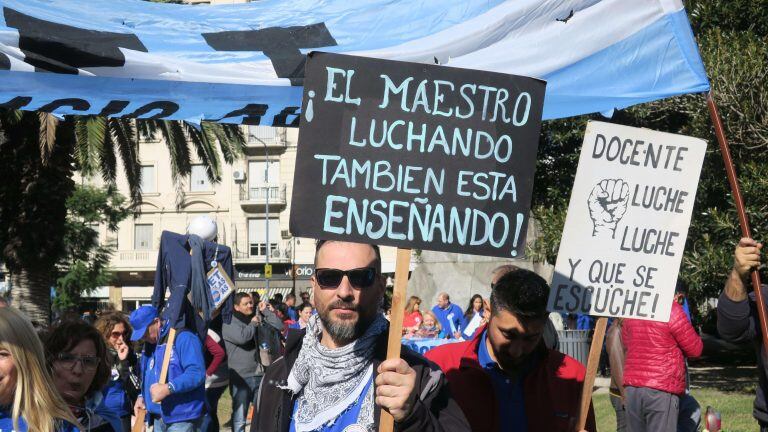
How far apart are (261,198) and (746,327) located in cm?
5509

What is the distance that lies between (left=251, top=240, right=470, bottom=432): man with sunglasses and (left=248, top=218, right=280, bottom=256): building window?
187 feet

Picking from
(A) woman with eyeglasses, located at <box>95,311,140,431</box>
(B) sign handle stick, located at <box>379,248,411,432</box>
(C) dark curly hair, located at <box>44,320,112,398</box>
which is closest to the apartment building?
(A) woman with eyeglasses, located at <box>95,311,140,431</box>

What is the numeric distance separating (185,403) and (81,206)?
39.2 m

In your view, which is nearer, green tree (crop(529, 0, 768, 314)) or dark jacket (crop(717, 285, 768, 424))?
dark jacket (crop(717, 285, 768, 424))

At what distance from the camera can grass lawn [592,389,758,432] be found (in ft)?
42.1

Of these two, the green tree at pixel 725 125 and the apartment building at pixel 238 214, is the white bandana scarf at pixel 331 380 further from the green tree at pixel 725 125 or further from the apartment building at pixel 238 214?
the apartment building at pixel 238 214

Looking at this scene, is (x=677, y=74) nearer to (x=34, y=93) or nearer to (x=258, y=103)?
(x=258, y=103)

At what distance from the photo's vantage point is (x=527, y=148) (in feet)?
12.8

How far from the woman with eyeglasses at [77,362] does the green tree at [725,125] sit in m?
10.8

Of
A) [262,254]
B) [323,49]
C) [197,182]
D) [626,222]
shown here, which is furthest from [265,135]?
[626,222]

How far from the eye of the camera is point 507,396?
4219 mm

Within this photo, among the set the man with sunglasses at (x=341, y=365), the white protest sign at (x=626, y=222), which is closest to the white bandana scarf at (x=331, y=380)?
the man with sunglasses at (x=341, y=365)

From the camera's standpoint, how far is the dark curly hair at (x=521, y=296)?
4.15 metres

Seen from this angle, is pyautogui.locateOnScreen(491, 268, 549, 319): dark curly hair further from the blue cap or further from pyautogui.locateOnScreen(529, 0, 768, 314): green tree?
pyautogui.locateOnScreen(529, 0, 768, 314): green tree
